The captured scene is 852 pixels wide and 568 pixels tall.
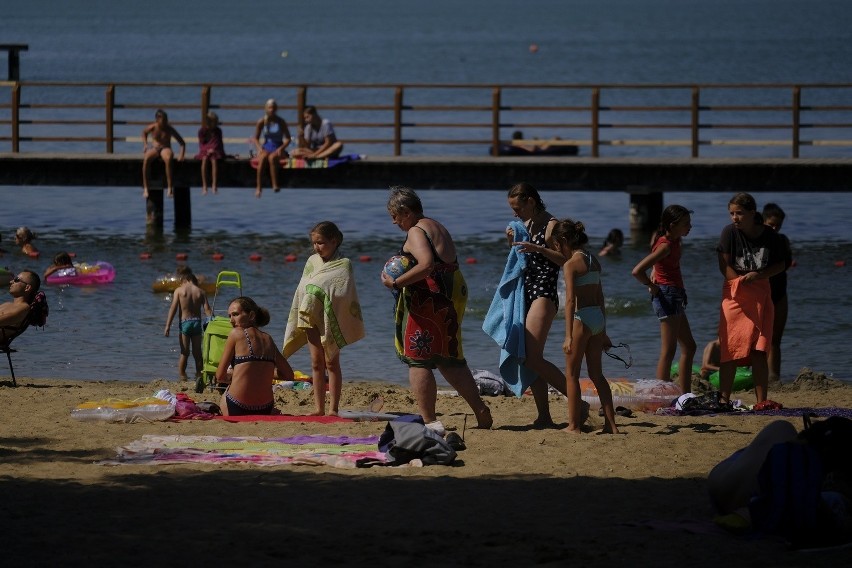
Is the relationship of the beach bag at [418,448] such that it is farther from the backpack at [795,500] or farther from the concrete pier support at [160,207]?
the concrete pier support at [160,207]

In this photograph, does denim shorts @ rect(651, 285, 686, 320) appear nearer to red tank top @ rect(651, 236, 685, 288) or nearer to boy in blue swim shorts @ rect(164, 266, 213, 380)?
red tank top @ rect(651, 236, 685, 288)

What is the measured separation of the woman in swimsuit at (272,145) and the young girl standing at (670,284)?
35.0 feet

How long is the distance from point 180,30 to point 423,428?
418 feet

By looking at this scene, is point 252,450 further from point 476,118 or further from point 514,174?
point 476,118

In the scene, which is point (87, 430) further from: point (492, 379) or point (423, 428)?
point (492, 379)

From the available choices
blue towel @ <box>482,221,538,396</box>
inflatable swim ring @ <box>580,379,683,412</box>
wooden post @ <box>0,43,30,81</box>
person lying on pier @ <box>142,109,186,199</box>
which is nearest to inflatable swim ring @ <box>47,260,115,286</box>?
person lying on pier @ <box>142,109,186,199</box>

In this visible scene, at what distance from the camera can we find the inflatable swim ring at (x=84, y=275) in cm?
1617

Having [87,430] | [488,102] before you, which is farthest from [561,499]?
[488,102]

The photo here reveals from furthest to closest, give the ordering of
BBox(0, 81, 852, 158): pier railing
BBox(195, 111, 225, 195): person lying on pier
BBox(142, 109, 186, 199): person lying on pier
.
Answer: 1. BBox(0, 81, 852, 158): pier railing
2. BBox(142, 109, 186, 199): person lying on pier
3. BBox(195, 111, 225, 195): person lying on pier

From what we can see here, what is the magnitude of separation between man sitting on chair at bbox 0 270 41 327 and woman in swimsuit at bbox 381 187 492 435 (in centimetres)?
377

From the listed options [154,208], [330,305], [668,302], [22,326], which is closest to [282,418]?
[330,305]

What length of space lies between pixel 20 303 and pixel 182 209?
11536 millimetres

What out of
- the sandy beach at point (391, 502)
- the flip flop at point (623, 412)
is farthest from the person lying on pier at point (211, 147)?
the flip flop at point (623, 412)

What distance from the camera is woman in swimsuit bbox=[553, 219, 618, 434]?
7848 millimetres
